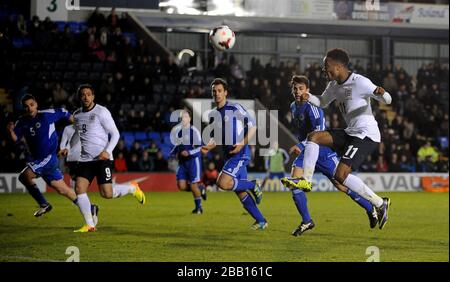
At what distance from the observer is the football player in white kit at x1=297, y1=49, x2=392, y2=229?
6145mm

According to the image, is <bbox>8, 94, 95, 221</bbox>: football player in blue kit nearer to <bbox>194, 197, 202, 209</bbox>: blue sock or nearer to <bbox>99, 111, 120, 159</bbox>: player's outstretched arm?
<bbox>99, 111, 120, 159</bbox>: player's outstretched arm

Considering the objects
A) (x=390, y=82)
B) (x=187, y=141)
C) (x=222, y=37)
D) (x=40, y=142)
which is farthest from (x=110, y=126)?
(x=390, y=82)

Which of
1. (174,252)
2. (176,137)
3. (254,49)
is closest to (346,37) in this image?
(254,49)

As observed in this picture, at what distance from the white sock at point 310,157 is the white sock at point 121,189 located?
88.3 inches

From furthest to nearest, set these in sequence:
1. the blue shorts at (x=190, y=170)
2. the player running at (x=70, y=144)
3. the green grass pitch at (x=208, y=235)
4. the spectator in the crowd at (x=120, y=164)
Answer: the blue shorts at (x=190, y=170) → the spectator in the crowd at (x=120, y=164) → the player running at (x=70, y=144) → the green grass pitch at (x=208, y=235)

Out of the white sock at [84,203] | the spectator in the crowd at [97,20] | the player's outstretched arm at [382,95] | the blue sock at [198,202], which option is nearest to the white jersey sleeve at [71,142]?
the white sock at [84,203]

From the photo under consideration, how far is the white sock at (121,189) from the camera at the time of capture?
8477 millimetres

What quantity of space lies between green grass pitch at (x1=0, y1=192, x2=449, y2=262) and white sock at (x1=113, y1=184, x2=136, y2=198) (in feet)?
0.81

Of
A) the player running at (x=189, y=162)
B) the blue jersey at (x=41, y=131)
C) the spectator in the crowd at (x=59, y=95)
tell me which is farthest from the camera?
the player running at (x=189, y=162)

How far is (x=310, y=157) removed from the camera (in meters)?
6.81

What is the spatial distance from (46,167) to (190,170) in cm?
538

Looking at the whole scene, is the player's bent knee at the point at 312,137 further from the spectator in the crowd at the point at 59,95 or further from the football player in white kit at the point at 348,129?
the spectator in the crowd at the point at 59,95

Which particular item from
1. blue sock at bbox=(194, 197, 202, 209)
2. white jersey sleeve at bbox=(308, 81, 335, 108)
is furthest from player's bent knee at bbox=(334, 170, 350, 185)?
blue sock at bbox=(194, 197, 202, 209)
